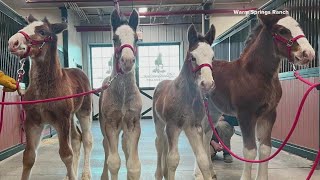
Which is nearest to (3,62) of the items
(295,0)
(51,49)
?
(51,49)

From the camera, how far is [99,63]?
42.5ft

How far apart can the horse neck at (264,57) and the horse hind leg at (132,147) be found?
1.08 m

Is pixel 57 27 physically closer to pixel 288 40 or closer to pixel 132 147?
pixel 132 147

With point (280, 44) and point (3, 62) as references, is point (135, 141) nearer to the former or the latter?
point (280, 44)

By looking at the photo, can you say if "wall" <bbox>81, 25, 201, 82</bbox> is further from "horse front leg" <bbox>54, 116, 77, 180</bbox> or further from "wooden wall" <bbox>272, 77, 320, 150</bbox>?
"horse front leg" <bbox>54, 116, 77, 180</bbox>

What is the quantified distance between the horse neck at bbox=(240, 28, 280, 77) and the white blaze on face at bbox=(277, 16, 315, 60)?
0.19 m

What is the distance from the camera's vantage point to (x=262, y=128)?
279 centimetres

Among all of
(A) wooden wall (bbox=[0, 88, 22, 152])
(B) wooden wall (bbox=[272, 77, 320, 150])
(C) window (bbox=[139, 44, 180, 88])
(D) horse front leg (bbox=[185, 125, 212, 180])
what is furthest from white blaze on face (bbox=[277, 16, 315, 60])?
(C) window (bbox=[139, 44, 180, 88])

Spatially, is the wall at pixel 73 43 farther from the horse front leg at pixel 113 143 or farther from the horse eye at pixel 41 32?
the horse front leg at pixel 113 143

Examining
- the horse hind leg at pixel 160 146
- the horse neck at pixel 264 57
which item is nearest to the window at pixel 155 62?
the horse hind leg at pixel 160 146

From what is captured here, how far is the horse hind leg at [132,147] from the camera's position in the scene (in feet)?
8.16

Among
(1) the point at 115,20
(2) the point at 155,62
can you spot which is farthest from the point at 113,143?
(2) the point at 155,62

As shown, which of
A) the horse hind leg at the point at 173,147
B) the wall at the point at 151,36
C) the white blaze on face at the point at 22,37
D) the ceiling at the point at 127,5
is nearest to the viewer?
the white blaze on face at the point at 22,37

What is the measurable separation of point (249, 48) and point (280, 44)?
1.39 feet
